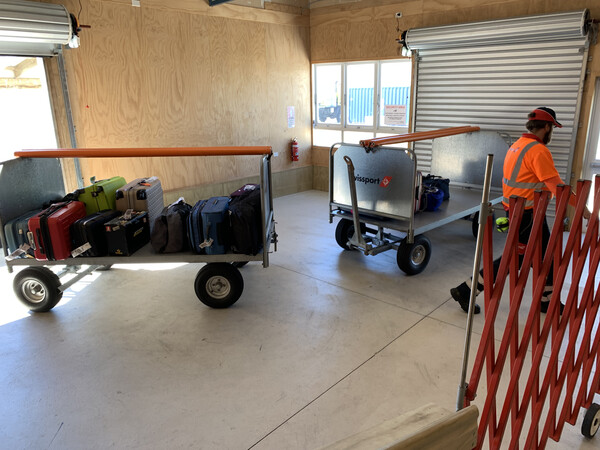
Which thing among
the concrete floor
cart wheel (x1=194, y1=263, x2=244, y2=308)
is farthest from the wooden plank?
cart wheel (x1=194, y1=263, x2=244, y2=308)

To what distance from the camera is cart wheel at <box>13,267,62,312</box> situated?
171 inches

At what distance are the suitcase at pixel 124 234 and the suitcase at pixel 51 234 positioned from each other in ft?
1.20

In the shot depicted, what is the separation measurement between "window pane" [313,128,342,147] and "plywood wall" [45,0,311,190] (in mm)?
323

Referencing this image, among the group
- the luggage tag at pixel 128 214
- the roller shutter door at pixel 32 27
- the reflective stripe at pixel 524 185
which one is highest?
the roller shutter door at pixel 32 27

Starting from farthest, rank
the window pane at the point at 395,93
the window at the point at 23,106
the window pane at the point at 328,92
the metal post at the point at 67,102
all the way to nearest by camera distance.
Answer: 1. the window pane at the point at 328,92
2. the window pane at the point at 395,93
3. the metal post at the point at 67,102
4. the window at the point at 23,106

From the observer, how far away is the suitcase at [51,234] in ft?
13.3

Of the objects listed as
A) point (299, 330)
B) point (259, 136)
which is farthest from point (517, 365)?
point (259, 136)

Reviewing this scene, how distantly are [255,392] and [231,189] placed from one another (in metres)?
5.52

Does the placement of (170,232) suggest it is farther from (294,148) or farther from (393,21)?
(393,21)

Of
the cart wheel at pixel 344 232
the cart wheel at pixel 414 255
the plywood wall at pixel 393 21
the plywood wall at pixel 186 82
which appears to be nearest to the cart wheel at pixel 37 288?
the plywood wall at pixel 186 82

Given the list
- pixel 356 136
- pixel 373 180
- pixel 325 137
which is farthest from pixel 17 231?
pixel 325 137

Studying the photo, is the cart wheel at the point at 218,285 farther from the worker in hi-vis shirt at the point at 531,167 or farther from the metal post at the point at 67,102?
the metal post at the point at 67,102

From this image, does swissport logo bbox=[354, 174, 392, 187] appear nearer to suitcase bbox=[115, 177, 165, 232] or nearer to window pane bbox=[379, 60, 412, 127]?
suitcase bbox=[115, 177, 165, 232]

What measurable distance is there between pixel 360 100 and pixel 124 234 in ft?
19.5
